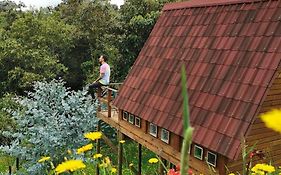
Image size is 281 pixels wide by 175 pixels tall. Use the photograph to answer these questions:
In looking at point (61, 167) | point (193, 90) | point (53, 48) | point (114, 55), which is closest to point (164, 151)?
point (193, 90)

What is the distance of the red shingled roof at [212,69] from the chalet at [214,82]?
0.06 ft

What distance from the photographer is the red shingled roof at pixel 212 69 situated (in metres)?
6.32

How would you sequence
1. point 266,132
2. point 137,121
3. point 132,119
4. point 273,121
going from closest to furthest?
point 273,121 → point 266,132 → point 137,121 → point 132,119

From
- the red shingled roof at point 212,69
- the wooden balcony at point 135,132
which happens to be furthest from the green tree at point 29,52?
the red shingled roof at point 212,69

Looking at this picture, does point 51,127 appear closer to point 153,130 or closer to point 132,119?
point 132,119

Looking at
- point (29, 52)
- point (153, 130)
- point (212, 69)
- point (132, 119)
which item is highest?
point (29, 52)

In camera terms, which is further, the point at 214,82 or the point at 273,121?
the point at 214,82

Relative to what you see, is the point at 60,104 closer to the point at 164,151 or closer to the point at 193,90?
the point at 164,151

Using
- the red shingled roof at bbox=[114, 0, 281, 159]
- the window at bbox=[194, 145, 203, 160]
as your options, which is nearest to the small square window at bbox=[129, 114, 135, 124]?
the red shingled roof at bbox=[114, 0, 281, 159]

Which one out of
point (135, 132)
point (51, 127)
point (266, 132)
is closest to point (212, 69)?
point (266, 132)

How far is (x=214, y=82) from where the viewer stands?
7.29 meters

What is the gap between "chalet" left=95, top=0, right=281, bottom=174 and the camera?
632 cm

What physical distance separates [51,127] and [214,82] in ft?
14.0

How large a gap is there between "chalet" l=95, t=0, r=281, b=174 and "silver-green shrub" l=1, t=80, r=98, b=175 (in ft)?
3.67
